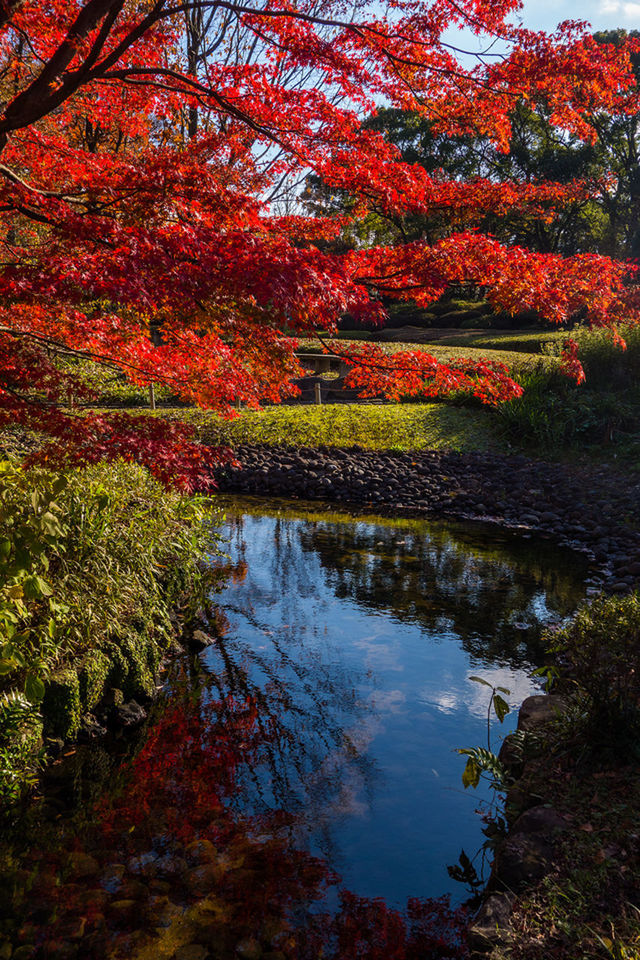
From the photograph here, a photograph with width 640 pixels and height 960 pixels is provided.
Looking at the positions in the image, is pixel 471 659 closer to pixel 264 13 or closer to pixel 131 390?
pixel 264 13

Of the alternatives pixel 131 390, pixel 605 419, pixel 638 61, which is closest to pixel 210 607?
pixel 605 419

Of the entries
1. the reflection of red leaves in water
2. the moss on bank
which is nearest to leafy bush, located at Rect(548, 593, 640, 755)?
the reflection of red leaves in water

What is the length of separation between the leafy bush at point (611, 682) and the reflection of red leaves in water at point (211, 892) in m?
1.26

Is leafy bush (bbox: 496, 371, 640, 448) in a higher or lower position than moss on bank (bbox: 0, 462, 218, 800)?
Result: higher

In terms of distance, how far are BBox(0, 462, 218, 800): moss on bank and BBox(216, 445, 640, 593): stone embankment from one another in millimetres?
5567

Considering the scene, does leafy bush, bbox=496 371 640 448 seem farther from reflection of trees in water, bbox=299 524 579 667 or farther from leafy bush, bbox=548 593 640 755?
leafy bush, bbox=548 593 640 755

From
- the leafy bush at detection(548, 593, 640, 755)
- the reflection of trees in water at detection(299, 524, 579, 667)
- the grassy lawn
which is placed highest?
the grassy lawn

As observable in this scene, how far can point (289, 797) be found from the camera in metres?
3.88

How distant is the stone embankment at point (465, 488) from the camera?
998cm

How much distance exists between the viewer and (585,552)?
356 inches

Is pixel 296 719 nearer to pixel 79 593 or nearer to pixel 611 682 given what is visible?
pixel 79 593

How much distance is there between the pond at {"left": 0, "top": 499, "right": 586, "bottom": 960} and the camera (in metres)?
2.93

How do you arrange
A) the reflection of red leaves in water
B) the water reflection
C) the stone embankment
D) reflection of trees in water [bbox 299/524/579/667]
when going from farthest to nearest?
the stone embankment → reflection of trees in water [bbox 299/524/579/667] → the water reflection → the reflection of red leaves in water

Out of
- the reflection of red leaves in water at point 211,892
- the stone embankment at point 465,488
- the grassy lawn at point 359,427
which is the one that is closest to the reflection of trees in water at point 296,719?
the reflection of red leaves in water at point 211,892
